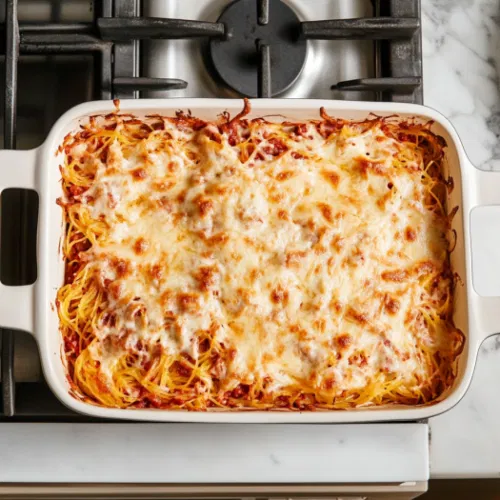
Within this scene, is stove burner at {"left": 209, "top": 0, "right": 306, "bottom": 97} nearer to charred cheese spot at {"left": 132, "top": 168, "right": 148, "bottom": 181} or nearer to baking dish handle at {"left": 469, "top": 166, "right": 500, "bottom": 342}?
charred cheese spot at {"left": 132, "top": 168, "right": 148, "bottom": 181}

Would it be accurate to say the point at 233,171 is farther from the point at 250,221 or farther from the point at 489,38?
the point at 489,38

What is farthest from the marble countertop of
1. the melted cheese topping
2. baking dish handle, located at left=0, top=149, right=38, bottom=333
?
baking dish handle, located at left=0, top=149, right=38, bottom=333

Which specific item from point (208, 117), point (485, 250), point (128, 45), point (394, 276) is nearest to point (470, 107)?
point (485, 250)

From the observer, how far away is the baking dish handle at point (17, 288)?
1.03 meters

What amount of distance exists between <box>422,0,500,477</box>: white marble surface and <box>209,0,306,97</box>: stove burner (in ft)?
0.99

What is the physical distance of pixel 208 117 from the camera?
1.14 metres

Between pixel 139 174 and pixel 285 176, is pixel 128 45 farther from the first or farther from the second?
pixel 285 176

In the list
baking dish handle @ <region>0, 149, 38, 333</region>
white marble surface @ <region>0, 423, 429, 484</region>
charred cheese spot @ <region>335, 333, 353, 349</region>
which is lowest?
white marble surface @ <region>0, 423, 429, 484</region>

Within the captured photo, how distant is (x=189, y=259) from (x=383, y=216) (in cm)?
32

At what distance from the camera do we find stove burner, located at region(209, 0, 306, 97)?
4.02ft

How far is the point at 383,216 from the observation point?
3.73 feet

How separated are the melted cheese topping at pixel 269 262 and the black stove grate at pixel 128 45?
94 mm

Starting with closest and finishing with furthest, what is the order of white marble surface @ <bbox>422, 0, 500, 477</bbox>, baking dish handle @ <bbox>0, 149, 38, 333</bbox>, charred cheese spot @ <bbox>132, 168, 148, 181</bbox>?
baking dish handle @ <bbox>0, 149, 38, 333</bbox>
charred cheese spot @ <bbox>132, 168, 148, 181</bbox>
white marble surface @ <bbox>422, 0, 500, 477</bbox>

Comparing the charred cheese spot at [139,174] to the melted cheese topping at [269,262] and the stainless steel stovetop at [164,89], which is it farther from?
the stainless steel stovetop at [164,89]
